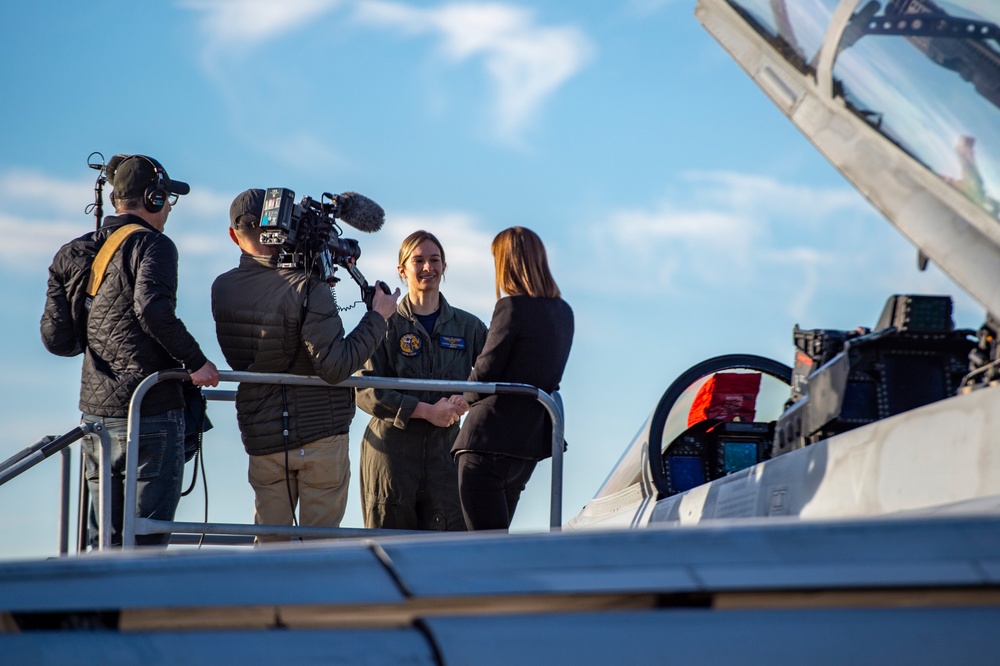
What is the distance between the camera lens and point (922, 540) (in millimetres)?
1377

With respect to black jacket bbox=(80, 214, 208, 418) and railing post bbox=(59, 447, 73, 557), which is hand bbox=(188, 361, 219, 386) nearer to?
black jacket bbox=(80, 214, 208, 418)

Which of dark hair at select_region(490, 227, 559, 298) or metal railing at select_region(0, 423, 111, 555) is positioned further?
dark hair at select_region(490, 227, 559, 298)

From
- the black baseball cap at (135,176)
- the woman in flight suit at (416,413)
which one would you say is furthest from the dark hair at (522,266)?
the black baseball cap at (135,176)

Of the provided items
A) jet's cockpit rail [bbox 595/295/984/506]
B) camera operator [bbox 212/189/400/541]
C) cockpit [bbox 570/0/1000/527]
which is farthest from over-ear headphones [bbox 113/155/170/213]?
jet's cockpit rail [bbox 595/295/984/506]

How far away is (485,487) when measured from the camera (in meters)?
4.52

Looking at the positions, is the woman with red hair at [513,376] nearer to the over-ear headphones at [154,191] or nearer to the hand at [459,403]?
the hand at [459,403]

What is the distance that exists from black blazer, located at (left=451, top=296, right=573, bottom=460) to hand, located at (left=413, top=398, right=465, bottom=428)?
671 mm

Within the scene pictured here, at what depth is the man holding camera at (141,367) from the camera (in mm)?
4316

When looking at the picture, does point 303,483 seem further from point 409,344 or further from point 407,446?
point 409,344

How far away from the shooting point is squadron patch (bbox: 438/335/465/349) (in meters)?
5.81

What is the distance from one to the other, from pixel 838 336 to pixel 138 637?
2.39 metres

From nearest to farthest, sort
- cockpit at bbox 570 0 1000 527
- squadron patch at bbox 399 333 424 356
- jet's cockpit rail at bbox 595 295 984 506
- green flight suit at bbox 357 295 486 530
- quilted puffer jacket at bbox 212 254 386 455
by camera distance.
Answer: cockpit at bbox 570 0 1000 527 → jet's cockpit rail at bbox 595 295 984 506 → quilted puffer jacket at bbox 212 254 386 455 → green flight suit at bbox 357 295 486 530 → squadron patch at bbox 399 333 424 356

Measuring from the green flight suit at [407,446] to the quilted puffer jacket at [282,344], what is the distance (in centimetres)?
76

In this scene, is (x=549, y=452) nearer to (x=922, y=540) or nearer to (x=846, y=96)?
(x=846, y=96)
